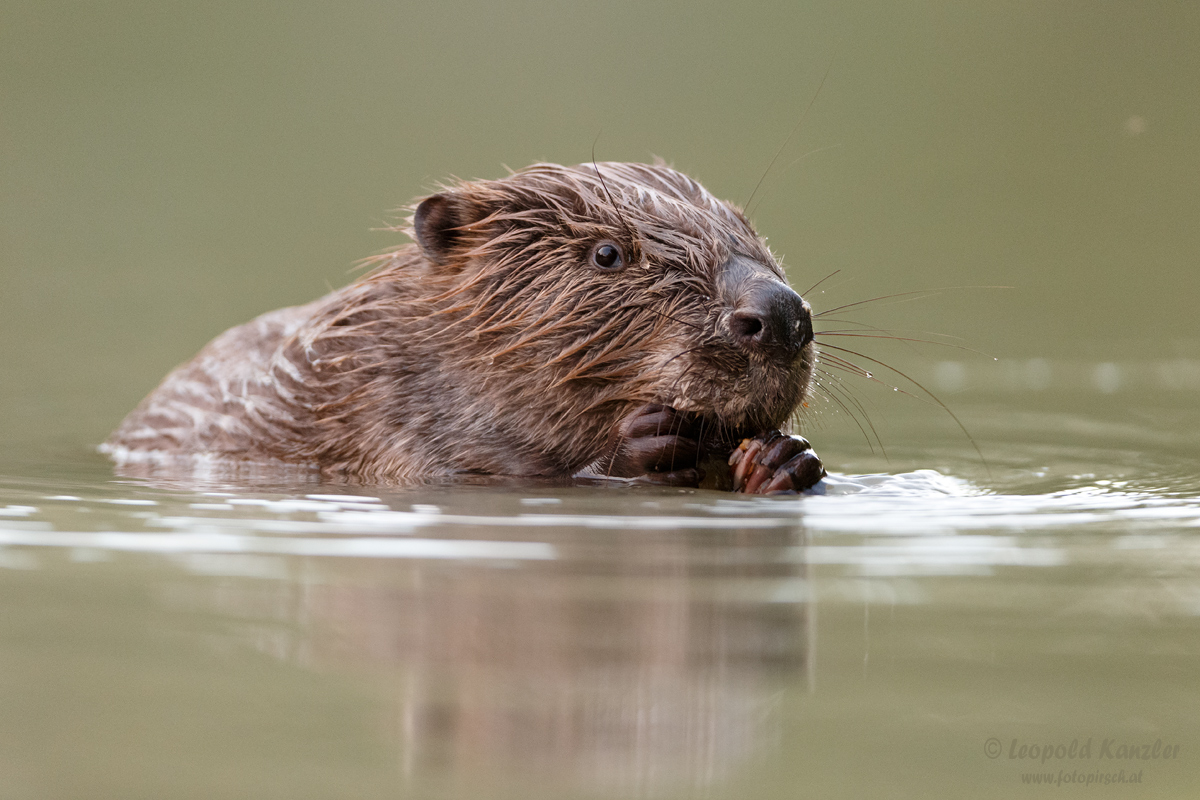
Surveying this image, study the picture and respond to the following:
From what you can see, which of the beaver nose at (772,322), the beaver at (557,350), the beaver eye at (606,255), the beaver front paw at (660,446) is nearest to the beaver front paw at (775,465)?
the beaver at (557,350)

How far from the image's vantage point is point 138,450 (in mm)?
5660

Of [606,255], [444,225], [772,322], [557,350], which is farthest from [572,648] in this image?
[444,225]

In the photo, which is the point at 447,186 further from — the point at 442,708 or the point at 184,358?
the point at 184,358

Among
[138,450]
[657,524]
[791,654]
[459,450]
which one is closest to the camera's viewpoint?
[791,654]

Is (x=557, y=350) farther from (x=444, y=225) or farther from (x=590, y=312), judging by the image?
(x=444, y=225)

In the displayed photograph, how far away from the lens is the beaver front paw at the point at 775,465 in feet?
13.1

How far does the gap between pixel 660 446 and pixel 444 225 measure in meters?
1.25

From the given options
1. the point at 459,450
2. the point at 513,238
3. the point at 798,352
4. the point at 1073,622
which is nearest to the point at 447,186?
the point at 513,238

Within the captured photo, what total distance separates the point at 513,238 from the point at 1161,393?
4.17m

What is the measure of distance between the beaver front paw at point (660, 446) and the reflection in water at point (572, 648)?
972 mm

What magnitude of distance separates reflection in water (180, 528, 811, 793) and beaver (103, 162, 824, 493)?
3.22 ft

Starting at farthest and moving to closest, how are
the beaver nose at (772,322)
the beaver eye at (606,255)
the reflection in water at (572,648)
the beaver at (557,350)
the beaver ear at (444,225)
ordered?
the beaver ear at (444,225) < the beaver eye at (606,255) < the beaver at (557,350) < the beaver nose at (772,322) < the reflection in water at (572,648)

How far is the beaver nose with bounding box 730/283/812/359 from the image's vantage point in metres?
3.93

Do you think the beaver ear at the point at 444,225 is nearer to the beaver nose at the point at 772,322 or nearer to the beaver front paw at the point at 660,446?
the beaver front paw at the point at 660,446
